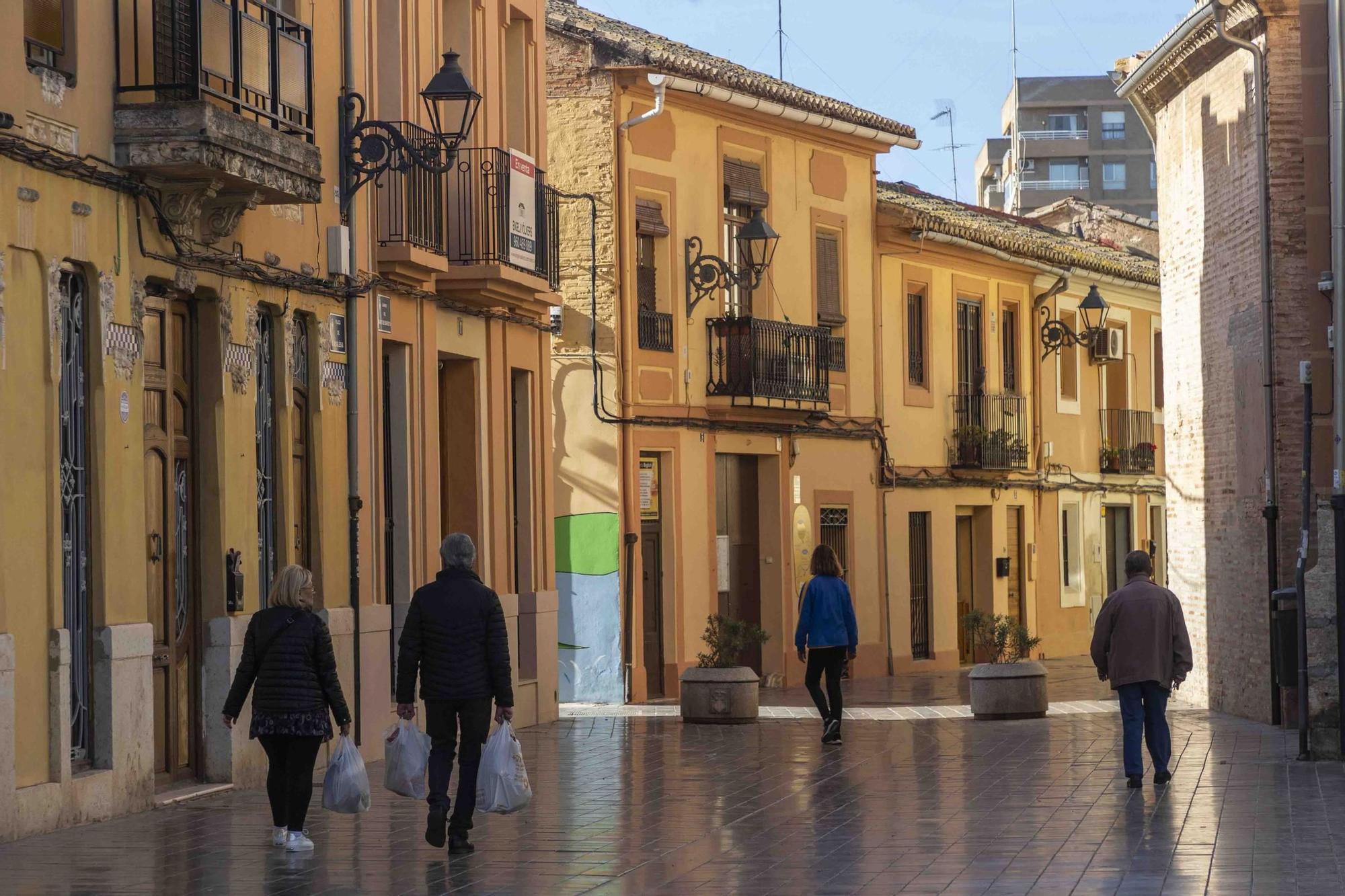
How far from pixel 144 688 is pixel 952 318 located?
20535mm

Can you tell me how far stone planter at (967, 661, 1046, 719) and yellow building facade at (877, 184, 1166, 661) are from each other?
9331 millimetres

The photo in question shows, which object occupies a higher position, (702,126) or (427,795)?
(702,126)

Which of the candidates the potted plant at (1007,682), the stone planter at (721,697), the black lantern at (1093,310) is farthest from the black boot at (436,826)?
the black lantern at (1093,310)

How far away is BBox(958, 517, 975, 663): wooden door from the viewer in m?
31.9

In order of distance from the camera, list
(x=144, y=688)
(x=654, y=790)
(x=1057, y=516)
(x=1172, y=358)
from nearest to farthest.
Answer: (x=144, y=688) < (x=654, y=790) < (x=1172, y=358) < (x=1057, y=516)

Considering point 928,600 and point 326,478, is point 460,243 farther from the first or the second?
point 928,600

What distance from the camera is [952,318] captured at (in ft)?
104

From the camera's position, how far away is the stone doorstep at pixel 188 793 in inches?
521

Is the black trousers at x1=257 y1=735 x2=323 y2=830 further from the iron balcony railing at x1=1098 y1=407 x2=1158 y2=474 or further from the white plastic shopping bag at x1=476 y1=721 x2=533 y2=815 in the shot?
the iron balcony railing at x1=1098 y1=407 x2=1158 y2=474

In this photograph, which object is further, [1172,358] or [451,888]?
[1172,358]

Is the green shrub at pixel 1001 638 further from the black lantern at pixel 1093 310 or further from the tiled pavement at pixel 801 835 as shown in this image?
the black lantern at pixel 1093 310

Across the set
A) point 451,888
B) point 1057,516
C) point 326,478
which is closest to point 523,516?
point 326,478

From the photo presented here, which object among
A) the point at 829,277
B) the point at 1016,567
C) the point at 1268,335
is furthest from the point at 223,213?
the point at 1016,567

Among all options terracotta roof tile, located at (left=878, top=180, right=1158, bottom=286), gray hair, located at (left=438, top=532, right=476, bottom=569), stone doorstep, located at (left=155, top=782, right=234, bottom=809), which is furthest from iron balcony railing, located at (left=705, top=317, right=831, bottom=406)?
gray hair, located at (left=438, top=532, right=476, bottom=569)
